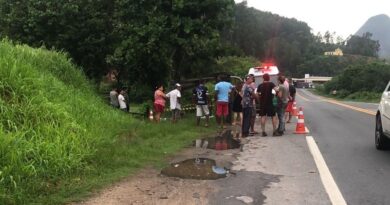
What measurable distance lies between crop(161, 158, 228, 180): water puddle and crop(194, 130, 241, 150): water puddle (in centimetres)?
222

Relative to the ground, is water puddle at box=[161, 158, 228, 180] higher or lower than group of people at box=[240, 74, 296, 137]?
lower

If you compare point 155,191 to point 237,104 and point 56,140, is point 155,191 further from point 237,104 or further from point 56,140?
point 237,104

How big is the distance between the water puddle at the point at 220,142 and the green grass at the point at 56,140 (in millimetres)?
457

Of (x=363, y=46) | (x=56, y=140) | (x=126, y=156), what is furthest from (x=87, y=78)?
(x=363, y=46)

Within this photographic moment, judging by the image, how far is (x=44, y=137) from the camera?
8656 mm

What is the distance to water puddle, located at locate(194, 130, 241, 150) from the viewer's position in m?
12.4

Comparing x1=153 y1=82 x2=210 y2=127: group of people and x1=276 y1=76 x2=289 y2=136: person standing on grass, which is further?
x1=153 y1=82 x2=210 y2=127: group of people

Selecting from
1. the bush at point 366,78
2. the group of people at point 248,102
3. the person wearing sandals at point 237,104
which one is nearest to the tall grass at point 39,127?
the group of people at point 248,102

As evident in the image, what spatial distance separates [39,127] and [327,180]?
502 cm

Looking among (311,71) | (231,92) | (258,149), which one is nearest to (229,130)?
(231,92)

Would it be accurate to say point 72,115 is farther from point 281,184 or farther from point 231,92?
point 231,92

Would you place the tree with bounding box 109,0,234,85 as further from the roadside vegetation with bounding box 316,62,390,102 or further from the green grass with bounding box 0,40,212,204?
the roadside vegetation with bounding box 316,62,390,102

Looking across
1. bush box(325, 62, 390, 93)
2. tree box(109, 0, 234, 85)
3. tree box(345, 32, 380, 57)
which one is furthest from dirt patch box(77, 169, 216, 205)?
tree box(345, 32, 380, 57)

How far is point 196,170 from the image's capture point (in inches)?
358
